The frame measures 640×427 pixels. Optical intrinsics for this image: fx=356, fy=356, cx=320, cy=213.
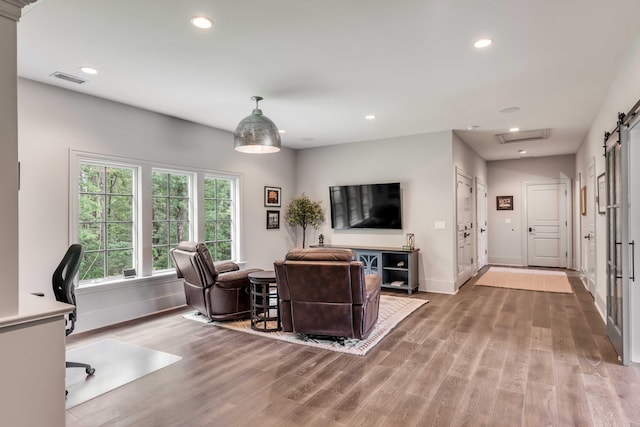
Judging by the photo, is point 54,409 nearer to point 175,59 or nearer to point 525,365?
point 175,59

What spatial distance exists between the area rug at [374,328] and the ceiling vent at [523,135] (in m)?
3.28

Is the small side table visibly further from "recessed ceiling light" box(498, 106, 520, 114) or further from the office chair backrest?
"recessed ceiling light" box(498, 106, 520, 114)

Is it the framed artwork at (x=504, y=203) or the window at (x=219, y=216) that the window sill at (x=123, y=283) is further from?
the framed artwork at (x=504, y=203)

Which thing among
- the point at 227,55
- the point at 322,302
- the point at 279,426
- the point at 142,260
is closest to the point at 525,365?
the point at 322,302

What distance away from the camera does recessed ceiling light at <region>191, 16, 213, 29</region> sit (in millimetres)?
2516

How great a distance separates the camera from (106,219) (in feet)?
14.4

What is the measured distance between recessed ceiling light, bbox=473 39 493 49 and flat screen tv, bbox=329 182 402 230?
340 cm

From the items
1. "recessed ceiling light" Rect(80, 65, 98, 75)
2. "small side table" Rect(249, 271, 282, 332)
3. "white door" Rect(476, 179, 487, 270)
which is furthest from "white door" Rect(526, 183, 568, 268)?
"recessed ceiling light" Rect(80, 65, 98, 75)

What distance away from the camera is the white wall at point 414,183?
5.87 metres

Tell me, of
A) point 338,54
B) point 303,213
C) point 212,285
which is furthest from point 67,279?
point 303,213

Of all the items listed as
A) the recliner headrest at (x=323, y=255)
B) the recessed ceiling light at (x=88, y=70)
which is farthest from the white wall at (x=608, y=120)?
the recessed ceiling light at (x=88, y=70)

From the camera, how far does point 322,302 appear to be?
11.4 feet

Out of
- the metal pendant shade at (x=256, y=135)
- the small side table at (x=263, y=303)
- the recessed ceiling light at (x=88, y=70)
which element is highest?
the recessed ceiling light at (x=88, y=70)

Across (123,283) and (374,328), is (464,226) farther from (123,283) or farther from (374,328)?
(123,283)
